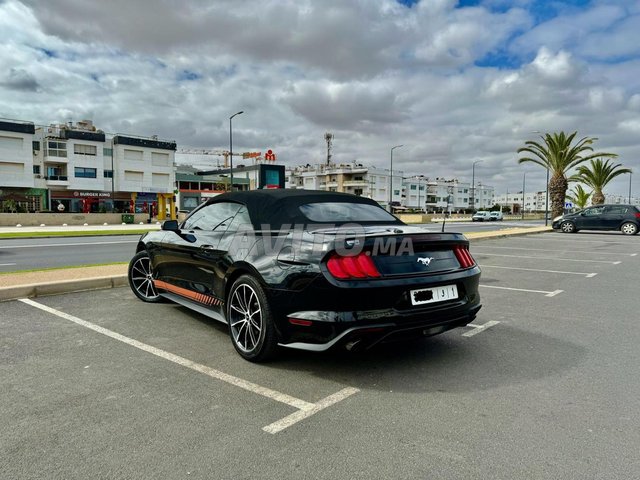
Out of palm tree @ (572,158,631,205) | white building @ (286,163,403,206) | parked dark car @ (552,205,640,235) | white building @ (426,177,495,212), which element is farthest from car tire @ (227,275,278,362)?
white building @ (426,177,495,212)

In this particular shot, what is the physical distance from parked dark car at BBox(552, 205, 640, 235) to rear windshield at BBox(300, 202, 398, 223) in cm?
2319

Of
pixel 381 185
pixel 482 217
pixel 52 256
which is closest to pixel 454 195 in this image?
pixel 381 185

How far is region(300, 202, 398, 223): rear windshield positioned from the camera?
427 centimetres

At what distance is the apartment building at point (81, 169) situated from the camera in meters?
52.9

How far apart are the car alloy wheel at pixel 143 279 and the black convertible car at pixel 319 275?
1439 millimetres

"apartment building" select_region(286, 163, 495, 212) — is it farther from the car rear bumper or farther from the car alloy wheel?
the car rear bumper

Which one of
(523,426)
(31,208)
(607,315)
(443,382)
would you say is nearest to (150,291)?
(443,382)

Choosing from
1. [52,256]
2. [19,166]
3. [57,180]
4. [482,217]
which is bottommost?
[52,256]

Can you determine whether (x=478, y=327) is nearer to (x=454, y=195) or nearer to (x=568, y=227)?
(x=568, y=227)

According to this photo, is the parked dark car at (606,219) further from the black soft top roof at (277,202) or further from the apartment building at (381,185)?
the apartment building at (381,185)

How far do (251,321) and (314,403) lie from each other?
3.38 feet

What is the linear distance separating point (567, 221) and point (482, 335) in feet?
76.5

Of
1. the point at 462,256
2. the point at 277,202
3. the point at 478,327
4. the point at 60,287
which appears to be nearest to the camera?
the point at 462,256

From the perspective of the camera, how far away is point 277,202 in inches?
170
